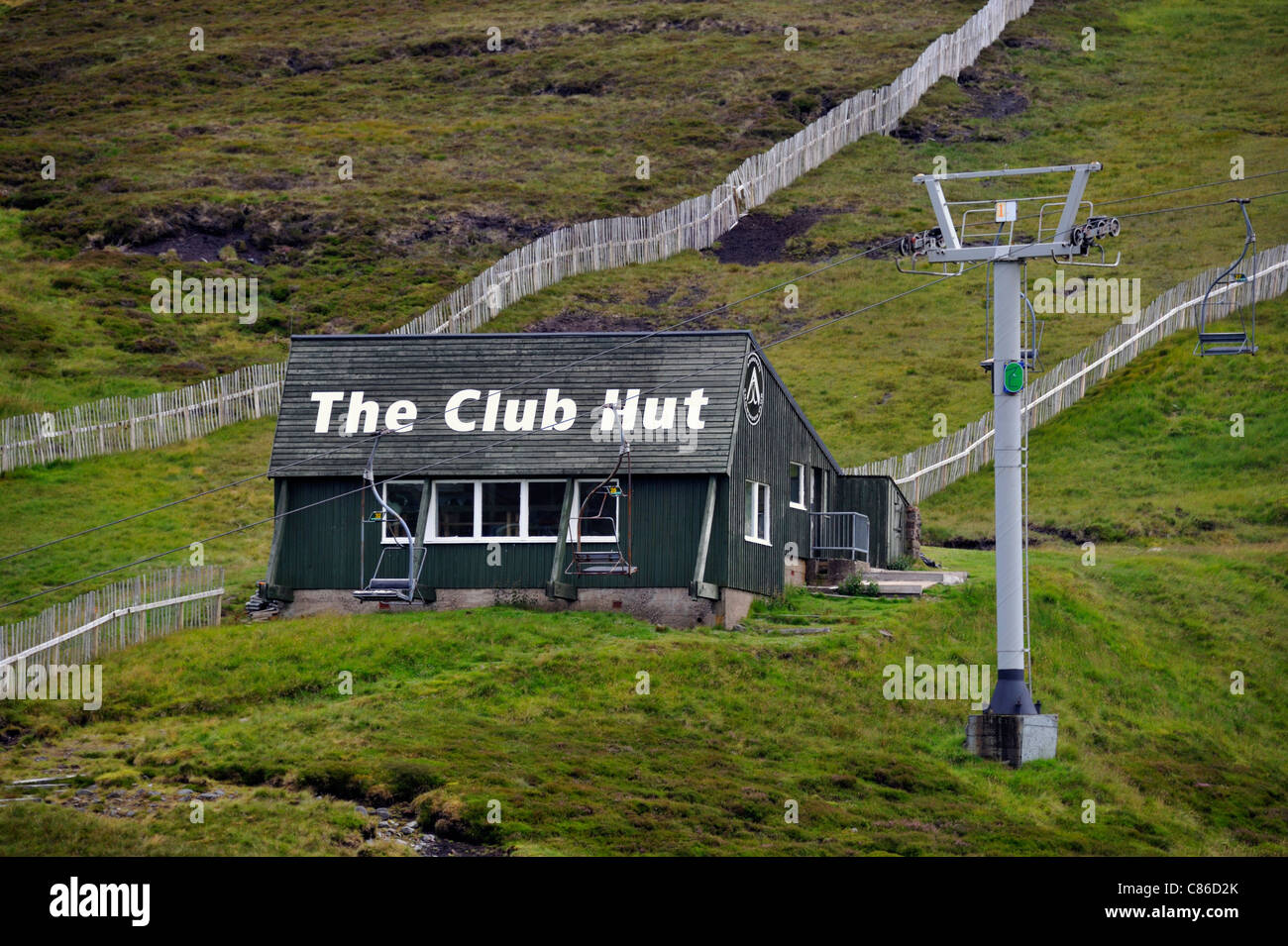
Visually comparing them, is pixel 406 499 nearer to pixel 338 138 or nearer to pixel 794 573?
pixel 794 573

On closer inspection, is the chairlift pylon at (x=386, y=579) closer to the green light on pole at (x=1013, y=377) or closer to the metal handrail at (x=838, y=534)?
the metal handrail at (x=838, y=534)

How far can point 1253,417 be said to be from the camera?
52281 mm

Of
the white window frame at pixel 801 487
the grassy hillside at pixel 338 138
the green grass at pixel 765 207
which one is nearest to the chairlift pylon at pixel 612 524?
the white window frame at pixel 801 487

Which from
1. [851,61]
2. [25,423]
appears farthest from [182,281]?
[851,61]

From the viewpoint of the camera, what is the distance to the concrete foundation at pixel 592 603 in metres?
31.7

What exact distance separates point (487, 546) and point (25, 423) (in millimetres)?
21811

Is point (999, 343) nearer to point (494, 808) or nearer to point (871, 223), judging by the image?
point (494, 808)

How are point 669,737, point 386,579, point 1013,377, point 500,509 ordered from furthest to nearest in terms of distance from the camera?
point 500,509 → point 386,579 → point 1013,377 → point 669,737

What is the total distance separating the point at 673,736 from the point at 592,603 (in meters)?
6.79

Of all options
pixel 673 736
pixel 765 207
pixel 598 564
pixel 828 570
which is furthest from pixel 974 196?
pixel 673 736

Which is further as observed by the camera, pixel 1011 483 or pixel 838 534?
pixel 838 534

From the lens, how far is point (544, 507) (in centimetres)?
3281

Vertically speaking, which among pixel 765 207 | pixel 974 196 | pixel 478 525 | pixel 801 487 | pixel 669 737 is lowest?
pixel 669 737
